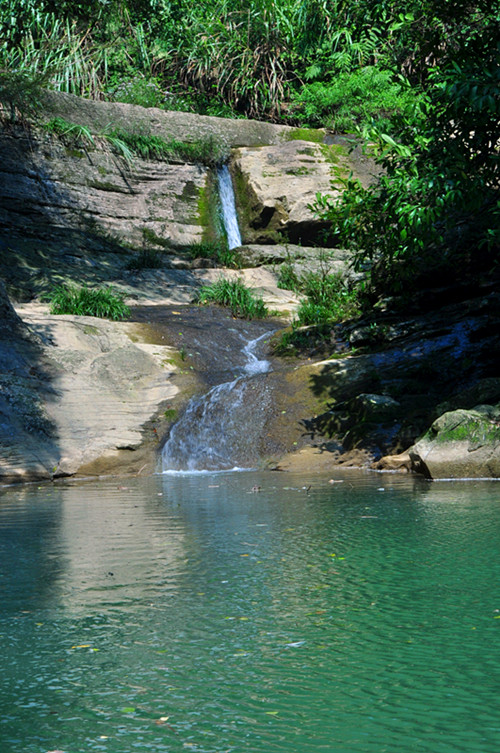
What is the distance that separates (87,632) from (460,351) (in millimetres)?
8765

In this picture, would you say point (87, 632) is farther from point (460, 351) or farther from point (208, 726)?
point (460, 351)

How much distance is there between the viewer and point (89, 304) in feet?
46.4

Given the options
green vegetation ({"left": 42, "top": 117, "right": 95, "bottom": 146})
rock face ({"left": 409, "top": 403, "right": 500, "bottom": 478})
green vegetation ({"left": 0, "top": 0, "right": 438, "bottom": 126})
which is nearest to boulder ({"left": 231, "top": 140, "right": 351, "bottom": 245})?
green vegetation ({"left": 0, "top": 0, "right": 438, "bottom": 126})

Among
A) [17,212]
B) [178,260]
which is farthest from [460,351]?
[17,212]

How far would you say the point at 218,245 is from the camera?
18.0m

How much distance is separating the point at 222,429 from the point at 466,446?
3.92 m

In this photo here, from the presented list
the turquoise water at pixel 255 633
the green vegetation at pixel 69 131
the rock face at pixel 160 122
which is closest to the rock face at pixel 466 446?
the turquoise water at pixel 255 633

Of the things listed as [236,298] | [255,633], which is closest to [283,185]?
[236,298]

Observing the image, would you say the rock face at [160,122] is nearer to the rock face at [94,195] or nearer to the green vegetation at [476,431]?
the rock face at [94,195]

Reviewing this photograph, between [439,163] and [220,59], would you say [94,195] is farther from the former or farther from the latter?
[439,163]

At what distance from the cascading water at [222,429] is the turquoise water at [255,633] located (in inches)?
183

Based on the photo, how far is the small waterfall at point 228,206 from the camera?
731 inches

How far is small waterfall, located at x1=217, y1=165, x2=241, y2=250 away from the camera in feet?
60.9

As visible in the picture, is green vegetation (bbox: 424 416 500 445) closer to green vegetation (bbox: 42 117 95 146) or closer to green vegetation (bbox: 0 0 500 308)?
green vegetation (bbox: 0 0 500 308)
